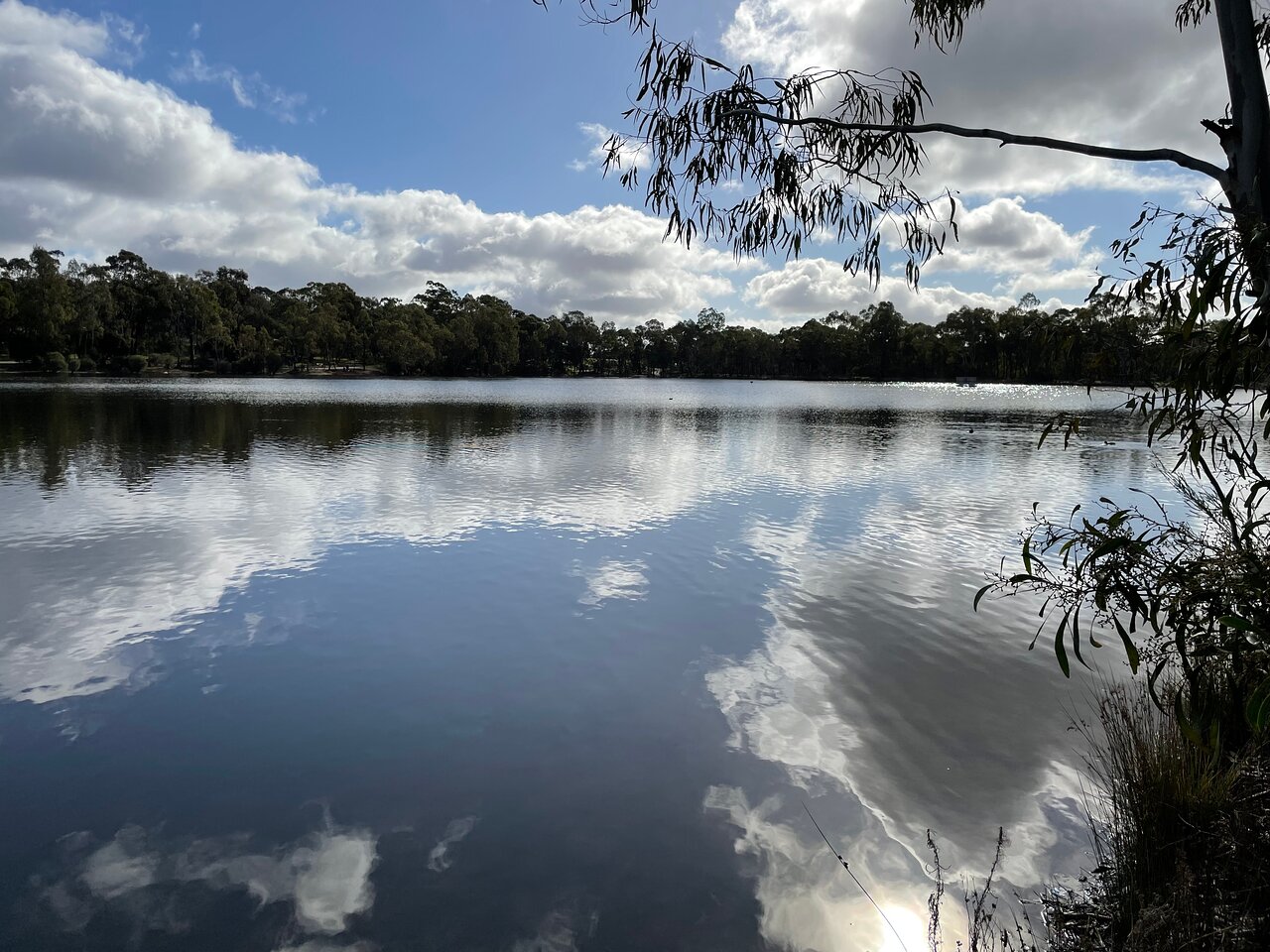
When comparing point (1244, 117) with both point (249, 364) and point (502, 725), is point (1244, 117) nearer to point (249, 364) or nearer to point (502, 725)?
point (502, 725)

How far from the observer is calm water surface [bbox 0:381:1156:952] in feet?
13.7

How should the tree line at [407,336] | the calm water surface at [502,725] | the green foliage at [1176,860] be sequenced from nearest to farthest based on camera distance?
the green foliage at [1176,860], the calm water surface at [502,725], the tree line at [407,336]

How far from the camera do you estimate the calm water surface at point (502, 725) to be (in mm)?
4180

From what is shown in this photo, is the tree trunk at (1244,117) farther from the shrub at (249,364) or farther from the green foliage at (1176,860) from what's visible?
the shrub at (249,364)

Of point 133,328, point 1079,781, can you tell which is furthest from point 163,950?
point 133,328

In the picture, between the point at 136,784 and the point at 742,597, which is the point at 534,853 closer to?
the point at 136,784

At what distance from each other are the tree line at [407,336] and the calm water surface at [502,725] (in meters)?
39.1

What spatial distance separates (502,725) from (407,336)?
12004cm

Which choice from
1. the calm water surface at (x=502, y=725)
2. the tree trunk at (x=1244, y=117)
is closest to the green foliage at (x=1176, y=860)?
the calm water surface at (x=502, y=725)

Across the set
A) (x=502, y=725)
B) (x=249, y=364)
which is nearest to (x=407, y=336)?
(x=249, y=364)

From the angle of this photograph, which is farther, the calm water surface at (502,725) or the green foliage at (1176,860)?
the calm water surface at (502,725)


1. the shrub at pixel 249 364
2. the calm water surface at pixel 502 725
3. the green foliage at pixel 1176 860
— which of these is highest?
the shrub at pixel 249 364

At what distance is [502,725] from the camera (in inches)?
246

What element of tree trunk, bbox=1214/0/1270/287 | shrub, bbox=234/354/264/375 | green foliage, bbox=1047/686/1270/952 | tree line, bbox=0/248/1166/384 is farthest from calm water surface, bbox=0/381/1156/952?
shrub, bbox=234/354/264/375
